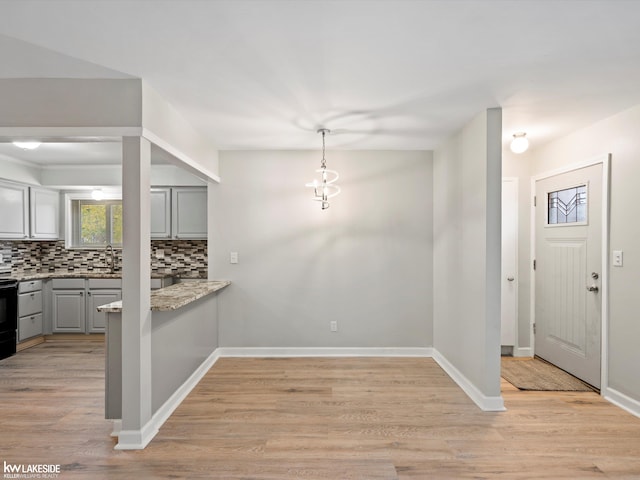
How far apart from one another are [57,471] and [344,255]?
3131 mm

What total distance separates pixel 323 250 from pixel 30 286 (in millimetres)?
3839

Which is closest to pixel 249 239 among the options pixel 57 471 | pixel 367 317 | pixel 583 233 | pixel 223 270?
pixel 223 270

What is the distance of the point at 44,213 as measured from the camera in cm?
538

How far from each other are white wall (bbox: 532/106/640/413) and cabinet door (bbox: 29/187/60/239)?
6696mm

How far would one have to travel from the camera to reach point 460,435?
2645 millimetres

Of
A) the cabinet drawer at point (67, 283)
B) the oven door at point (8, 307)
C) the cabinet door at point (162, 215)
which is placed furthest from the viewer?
the cabinet door at point (162, 215)

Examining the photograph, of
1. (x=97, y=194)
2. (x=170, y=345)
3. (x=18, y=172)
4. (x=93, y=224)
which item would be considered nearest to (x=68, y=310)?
(x=93, y=224)

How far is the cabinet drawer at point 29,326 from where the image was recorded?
4.71m

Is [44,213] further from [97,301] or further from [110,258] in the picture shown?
[97,301]

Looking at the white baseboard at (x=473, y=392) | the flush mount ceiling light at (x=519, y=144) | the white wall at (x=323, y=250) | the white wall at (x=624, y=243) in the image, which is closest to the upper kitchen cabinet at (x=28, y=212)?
the white wall at (x=323, y=250)

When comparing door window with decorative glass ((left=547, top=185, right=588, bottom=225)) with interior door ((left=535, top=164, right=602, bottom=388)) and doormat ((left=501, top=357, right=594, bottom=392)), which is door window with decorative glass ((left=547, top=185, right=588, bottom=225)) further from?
doormat ((left=501, top=357, right=594, bottom=392))

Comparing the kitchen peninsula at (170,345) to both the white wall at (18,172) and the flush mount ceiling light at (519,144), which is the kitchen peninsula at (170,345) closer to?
the white wall at (18,172)

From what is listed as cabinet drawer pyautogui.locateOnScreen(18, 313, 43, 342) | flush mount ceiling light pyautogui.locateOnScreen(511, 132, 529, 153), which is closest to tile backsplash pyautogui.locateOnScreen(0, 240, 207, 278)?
cabinet drawer pyautogui.locateOnScreen(18, 313, 43, 342)

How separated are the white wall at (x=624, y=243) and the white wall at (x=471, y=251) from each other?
103 cm
